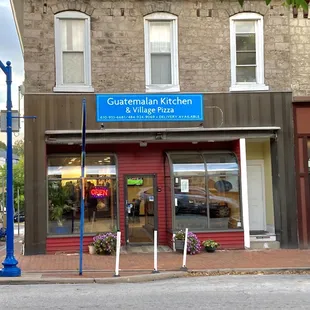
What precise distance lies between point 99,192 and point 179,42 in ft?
17.3

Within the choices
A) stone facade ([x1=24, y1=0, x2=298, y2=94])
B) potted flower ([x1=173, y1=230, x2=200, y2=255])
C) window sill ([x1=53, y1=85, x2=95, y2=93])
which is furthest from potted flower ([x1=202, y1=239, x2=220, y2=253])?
window sill ([x1=53, y1=85, x2=95, y2=93])

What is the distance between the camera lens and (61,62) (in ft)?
46.7

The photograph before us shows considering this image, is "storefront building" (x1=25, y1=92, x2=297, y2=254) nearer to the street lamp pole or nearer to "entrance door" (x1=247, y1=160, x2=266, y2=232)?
"entrance door" (x1=247, y1=160, x2=266, y2=232)

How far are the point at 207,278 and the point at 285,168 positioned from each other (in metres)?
5.70

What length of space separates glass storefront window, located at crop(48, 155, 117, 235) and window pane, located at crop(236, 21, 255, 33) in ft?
19.1

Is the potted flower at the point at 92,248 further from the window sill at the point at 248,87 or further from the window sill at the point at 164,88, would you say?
the window sill at the point at 248,87

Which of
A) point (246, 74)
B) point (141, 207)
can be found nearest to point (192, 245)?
point (141, 207)

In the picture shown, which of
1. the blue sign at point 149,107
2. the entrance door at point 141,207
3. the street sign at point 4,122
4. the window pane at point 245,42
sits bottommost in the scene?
the entrance door at point 141,207

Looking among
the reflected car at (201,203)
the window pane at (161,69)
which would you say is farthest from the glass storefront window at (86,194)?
the window pane at (161,69)

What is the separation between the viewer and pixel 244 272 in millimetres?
10984

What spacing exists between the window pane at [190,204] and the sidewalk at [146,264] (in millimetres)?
1073

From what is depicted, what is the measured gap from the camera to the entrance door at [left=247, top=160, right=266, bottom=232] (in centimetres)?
1569

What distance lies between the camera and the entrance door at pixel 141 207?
1489cm

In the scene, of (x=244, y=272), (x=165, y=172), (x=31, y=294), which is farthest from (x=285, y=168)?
(x=31, y=294)
